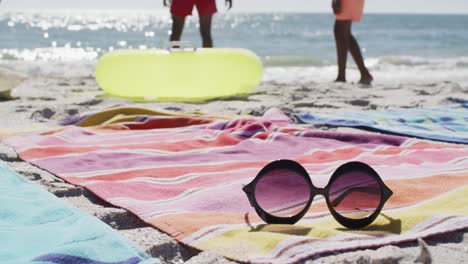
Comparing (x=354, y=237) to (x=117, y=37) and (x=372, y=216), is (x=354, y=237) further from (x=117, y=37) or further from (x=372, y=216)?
(x=117, y=37)

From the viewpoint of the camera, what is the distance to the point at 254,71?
13.5ft

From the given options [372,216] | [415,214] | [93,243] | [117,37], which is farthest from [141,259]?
[117,37]

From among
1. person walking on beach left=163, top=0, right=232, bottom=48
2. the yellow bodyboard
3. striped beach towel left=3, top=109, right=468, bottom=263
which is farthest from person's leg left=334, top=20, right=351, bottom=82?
striped beach towel left=3, top=109, right=468, bottom=263

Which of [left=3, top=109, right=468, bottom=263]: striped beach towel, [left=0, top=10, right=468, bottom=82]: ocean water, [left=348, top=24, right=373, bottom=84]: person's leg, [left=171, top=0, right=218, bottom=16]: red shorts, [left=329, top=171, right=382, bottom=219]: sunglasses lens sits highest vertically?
[left=171, top=0, right=218, bottom=16]: red shorts

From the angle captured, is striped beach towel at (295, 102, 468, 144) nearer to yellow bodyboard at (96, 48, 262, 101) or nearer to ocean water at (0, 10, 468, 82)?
yellow bodyboard at (96, 48, 262, 101)

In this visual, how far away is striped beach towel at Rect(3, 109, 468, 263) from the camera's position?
51.5 inches

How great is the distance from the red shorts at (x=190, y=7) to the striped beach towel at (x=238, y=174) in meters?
1.82

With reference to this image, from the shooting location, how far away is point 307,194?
4.56ft

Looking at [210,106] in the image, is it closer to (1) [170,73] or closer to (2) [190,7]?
(1) [170,73]

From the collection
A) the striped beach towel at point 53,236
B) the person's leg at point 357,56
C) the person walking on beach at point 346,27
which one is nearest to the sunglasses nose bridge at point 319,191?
the striped beach towel at point 53,236

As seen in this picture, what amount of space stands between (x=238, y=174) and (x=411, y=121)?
1.42 metres

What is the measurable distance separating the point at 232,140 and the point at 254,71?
5.55 feet

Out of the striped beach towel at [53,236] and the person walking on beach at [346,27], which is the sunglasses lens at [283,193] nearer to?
the striped beach towel at [53,236]

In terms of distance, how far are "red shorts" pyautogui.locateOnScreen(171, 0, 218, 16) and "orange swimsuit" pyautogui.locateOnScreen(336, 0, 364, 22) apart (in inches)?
43.4
